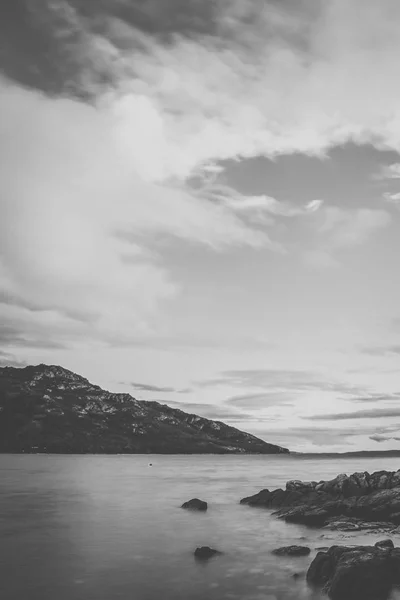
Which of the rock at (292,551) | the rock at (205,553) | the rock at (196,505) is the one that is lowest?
the rock at (196,505)

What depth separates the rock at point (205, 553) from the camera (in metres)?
29.3

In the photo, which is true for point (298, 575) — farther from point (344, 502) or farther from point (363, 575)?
point (344, 502)

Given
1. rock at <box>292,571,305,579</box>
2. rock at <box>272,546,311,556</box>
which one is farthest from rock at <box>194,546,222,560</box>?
rock at <box>292,571,305,579</box>

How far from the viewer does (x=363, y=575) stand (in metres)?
19.6

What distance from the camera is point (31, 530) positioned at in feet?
130

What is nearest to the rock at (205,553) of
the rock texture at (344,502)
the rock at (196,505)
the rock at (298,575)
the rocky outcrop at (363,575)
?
the rock at (298,575)

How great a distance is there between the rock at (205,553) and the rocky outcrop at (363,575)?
9933 millimetres

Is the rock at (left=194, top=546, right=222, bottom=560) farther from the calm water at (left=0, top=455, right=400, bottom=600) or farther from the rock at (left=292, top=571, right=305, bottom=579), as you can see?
the rock at (left=292, top=571, right=305, bottom=579)

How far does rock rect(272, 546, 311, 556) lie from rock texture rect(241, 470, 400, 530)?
7959mm

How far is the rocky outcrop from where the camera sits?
19250 mm

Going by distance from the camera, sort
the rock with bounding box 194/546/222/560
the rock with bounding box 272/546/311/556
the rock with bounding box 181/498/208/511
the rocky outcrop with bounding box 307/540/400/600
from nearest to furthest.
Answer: the rocky outcrop with bounding box 307/540/400/600
the rock with bounding box 272/546/311/556
the rock with bounding box 194/546/222/560
the rock with bounding box 181/498/208/511

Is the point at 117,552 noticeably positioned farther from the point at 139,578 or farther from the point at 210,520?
the point at 210,520

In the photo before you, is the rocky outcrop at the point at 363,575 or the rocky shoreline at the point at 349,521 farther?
the rocky shoreline at the point at 349,521

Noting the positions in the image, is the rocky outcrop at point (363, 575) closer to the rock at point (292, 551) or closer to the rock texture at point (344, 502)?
the rock at point (292, 551)
